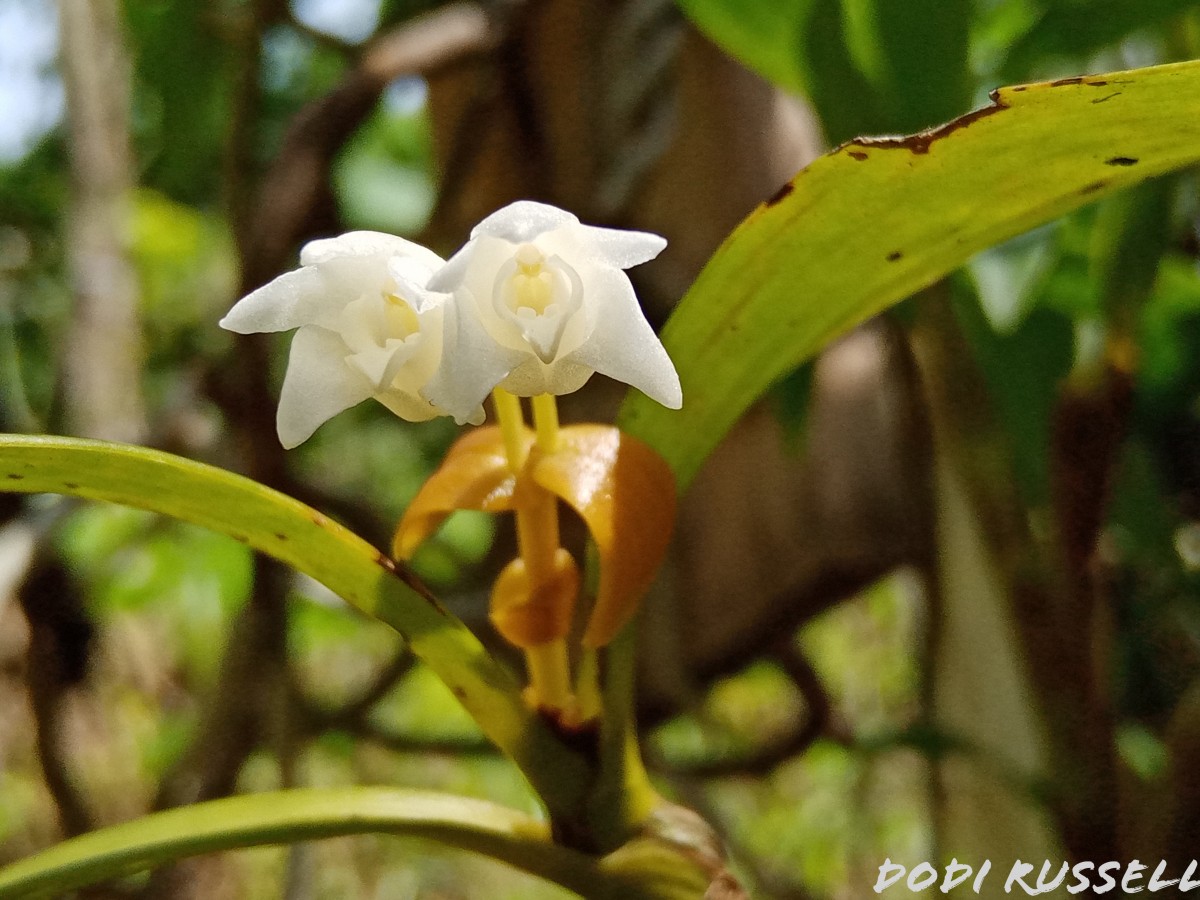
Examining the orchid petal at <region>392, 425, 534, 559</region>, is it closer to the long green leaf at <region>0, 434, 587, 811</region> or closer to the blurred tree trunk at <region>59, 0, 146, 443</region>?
the long green leaf at <region>0, 434, 587, 811</region>

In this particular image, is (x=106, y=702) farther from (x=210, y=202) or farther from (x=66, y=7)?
(x=210, y=202)

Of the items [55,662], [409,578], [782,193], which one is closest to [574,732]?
[409,578]

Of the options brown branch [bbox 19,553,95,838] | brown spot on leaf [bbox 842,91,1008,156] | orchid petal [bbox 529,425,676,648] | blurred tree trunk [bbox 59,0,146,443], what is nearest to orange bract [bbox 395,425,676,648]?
orchid petal [bbox 529,425,676,648]

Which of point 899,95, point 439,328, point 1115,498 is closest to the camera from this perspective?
point 439,328

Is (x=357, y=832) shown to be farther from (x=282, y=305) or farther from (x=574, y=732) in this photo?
(x=282, y=305)

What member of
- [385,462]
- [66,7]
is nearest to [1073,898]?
[66,7]

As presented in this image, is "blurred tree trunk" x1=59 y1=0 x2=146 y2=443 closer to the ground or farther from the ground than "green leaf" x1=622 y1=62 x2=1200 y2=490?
farther from the ground

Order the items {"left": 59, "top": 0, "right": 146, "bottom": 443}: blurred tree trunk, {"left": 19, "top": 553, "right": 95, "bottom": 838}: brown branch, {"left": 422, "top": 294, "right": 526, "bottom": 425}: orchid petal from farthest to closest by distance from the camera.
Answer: {"left": 59, "top": 0, "right": 146, "bottom": 443}: blurred tree trunk
{"left": 19, "top": 553, "right": 95, "bottom": 838}: brown branch
{"left": 422, "top": 294, "right": 526, "bottom": 425}: orchid petal
